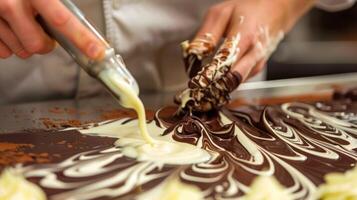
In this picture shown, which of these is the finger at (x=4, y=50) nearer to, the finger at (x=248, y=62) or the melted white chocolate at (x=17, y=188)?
the melted white chocolate at (x=17, y=188)

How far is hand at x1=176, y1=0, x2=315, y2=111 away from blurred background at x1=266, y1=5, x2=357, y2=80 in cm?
138

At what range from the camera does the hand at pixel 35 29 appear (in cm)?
104

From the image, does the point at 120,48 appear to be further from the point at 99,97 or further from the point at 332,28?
the point at 332,28

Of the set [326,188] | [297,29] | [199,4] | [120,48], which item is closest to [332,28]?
[297,29]

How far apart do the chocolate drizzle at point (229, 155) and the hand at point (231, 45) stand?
65mm

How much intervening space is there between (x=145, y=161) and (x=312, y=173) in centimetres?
32

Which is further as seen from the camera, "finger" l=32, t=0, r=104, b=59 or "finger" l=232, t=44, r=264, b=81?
"finger" l=232, t=44, r=264, b=81

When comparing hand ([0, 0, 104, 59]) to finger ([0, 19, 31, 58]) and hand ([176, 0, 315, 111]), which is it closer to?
finger ([0, 19, 31, 58])

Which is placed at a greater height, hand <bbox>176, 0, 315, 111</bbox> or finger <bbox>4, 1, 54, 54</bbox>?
finger <bbox>4, 1, 54, 54</bbox>

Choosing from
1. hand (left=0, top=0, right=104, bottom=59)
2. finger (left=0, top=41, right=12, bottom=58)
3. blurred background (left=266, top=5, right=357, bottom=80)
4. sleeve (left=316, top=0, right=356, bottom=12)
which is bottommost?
blurred background (left=266, top=5, right=357, bottom=80)

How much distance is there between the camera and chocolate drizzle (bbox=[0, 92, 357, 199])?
0.96 metres

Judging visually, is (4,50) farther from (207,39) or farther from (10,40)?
(207,39)

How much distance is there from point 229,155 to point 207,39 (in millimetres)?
489

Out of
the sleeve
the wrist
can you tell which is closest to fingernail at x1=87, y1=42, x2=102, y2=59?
the wrist
